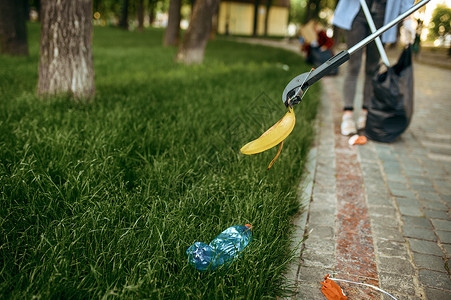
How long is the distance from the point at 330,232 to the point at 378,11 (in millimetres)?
2824

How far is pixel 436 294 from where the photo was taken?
1.99 metres

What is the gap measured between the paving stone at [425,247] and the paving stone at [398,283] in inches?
13.1

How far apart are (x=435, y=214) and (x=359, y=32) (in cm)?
227

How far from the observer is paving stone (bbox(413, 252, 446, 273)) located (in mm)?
2215

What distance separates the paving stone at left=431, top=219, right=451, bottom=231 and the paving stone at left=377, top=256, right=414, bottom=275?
1.93 feet

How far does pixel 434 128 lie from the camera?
530cm

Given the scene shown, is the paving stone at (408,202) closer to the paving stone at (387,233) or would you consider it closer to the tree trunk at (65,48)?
the paving stone at (387,233)

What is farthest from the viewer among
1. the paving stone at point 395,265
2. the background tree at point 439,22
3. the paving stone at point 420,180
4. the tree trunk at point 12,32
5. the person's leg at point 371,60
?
the background tree at point 439,22

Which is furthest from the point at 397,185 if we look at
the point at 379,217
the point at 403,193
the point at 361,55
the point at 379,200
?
the point at 361,55

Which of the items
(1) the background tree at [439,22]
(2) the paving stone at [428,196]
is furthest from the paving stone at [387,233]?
(1) the background tree at [439,22]

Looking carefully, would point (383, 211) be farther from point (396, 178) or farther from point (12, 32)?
point (12, 32)

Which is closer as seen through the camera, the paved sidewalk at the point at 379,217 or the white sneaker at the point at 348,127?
the paved sidewalk at the point at 379,217

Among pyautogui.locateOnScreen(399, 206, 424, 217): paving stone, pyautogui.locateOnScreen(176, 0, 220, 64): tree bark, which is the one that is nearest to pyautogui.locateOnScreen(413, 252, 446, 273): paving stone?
pyautogui.locateOnScreen(399, 206, 424, 217): paving stone

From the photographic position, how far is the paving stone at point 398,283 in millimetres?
2016
